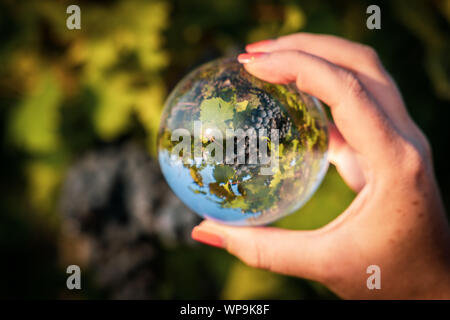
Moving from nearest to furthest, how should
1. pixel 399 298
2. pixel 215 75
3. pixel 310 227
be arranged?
1. pixel 215 75
2. pixel 399 298
3. pixel 310 227

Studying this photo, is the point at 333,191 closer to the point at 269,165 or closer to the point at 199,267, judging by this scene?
the point at 199,267

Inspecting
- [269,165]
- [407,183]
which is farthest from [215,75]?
Answer: [407,183]

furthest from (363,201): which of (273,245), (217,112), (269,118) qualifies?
(217,112)

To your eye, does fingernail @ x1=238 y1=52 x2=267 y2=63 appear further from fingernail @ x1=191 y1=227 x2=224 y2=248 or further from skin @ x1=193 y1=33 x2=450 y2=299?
fingernail @ x1=191 y1=227 x2=224 y2=248

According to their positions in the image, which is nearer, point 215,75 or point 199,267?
point 215,75

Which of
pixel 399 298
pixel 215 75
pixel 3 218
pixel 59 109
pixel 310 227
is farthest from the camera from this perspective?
pixel 3 218

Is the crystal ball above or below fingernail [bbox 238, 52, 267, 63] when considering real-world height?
below

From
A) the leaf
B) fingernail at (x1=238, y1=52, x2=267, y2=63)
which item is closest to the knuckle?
fingernail at (x1=238, y1=52, x2=267, y2=63)
